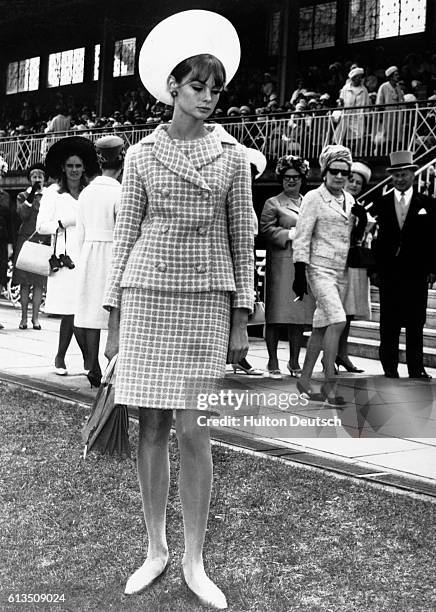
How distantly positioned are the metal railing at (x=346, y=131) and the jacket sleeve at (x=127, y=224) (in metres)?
12.6

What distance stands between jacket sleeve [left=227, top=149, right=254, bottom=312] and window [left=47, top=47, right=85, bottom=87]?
31.1 metres

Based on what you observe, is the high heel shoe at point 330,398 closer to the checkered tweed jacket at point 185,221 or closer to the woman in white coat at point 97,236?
the woman in white coat at point 97,236

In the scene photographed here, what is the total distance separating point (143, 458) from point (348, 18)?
22239 millimetres

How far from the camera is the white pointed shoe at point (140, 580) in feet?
11.7

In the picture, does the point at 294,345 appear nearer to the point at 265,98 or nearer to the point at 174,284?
the point at 174,284

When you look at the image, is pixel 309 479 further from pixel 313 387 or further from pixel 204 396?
pixel 313 387

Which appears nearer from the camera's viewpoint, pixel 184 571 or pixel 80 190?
pixel 184 571

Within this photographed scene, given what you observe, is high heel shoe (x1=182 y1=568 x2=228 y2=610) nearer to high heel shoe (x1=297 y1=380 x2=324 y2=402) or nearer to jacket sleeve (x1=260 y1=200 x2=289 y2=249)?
high heel shoe (x1=297 y1=380 x2=324 y2=402)

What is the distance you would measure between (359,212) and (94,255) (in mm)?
2225

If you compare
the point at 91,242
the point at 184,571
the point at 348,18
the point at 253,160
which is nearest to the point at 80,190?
the point at 91,242

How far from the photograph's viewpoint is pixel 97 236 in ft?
25.9

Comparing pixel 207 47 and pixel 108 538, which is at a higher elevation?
pixel 207 47

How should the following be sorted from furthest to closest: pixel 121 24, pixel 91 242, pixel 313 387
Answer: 1. pixel 121 24
2. pixel 313 387
3. pixel 91 242

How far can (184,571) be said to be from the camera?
3641 millimetres
